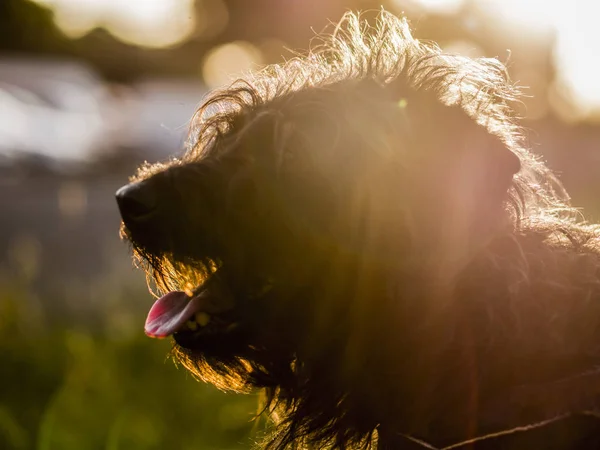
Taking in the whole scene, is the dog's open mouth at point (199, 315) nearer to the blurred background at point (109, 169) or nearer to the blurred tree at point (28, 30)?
the blurred background at point (109, 169)

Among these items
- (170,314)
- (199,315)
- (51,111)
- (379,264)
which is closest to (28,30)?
(51,111)

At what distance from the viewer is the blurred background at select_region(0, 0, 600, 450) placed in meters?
5.94

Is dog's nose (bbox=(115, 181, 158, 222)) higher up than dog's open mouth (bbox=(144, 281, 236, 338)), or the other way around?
dog's nose (bbox=(115, 181, 158, 222))

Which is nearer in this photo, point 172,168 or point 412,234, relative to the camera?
point 412,234

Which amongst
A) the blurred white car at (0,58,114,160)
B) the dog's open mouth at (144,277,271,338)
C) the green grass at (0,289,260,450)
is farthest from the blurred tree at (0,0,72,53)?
the dog's open mouth at (144,277,271,338)

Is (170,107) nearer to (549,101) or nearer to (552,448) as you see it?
(549,101)

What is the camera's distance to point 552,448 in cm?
264

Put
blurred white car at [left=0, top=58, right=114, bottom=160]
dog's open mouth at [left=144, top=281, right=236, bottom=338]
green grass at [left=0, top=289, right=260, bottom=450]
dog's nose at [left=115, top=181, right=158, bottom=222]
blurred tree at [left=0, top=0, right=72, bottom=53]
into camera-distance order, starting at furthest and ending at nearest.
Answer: blurred tree at [left=0, top=0, right=72, bottom=53], blurred white car at [left=0, top=58, right=114, bottom=160], green grass at [left=0, top=289, right=260, bottom=450], dog's open mouth at [left=144, top=281, right=236, bottom=338], dog's nose at [left=115, top=181, right=158, bottom=222]

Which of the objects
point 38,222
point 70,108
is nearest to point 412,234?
point 38,222

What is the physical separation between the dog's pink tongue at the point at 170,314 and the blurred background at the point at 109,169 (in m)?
0.88

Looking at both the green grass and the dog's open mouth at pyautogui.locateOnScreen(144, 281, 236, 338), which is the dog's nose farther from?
the green grass

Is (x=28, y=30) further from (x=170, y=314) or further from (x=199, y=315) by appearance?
(x=199, y=315)

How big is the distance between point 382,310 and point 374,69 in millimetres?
1038

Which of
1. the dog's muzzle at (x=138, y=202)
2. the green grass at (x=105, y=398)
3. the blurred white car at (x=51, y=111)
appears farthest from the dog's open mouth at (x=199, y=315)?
the blurred white car at (x=51, y=111)
